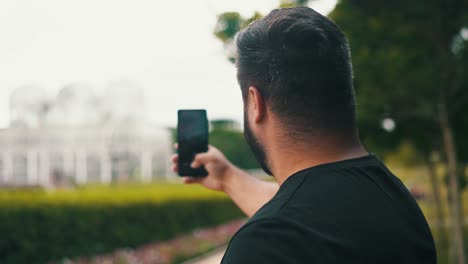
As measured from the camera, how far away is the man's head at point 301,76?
4.39 ft

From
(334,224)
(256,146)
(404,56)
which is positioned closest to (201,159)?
(256,146)

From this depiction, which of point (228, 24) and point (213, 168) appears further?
point (228, 24)

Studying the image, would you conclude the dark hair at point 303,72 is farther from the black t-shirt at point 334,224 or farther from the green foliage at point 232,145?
the green foliage at point 232,145

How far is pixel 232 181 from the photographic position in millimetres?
2324

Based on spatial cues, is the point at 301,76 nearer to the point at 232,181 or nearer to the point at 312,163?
the point at 312,163

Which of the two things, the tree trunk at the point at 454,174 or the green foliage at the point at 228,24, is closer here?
the green foliage at the point at 228,24

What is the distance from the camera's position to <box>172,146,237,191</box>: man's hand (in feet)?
7.55

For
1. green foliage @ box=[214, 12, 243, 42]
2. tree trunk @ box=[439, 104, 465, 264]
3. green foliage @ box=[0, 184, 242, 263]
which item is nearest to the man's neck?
green foliage @ box=[214, 12, 243, 42]

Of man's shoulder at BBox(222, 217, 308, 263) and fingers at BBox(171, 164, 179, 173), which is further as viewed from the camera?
fingers at BBox(171, 164, 179, 173)

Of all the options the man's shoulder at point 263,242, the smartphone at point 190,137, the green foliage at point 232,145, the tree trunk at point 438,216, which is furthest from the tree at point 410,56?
the green foliage at point 232,145

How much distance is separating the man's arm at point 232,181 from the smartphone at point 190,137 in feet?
0.07

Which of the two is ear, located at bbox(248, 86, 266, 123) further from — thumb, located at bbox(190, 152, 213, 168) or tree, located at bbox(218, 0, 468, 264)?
tree, located at bbox(218, 0, 468, 264)

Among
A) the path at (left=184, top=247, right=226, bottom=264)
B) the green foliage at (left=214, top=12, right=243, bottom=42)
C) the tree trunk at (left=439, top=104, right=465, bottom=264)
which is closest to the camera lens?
the green foliage at (left=214, top=12, right=243, bottom=42)

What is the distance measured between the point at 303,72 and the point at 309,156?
0.19 meters
